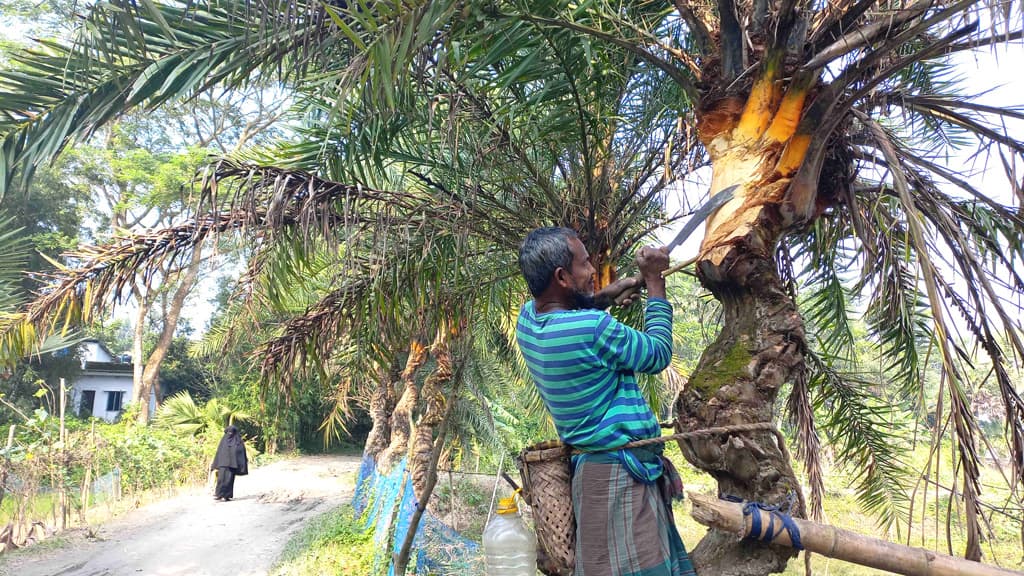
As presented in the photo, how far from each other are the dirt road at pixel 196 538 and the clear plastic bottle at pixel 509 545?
6694 mm

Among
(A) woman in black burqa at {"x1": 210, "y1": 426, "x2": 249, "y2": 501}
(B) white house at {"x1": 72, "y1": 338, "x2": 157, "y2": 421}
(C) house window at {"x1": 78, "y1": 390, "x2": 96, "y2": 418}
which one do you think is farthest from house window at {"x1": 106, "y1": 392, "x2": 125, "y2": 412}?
(A) woman in black burqa at {"x1": 210, "y1": 426, "x2": 249, "y2": 501}

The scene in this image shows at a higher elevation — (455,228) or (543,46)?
(543,46)

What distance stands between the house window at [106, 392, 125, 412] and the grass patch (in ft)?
64.6

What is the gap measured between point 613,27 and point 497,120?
826 mm

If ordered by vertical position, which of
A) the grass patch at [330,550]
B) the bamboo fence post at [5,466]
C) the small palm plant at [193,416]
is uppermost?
the small palm plant at [193,416]

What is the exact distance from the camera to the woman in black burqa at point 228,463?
12.9 m

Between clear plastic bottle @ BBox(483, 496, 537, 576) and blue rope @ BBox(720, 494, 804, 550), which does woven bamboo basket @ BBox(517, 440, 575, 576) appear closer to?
clear plastic bottle @ BBox(483, 496, 537, 576)

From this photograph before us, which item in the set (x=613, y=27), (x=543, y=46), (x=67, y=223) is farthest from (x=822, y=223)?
(x=67, y=223)

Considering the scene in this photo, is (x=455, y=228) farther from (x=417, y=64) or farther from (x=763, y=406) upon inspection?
(x=763, y=406)

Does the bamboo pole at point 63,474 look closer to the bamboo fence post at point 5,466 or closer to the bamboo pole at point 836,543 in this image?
the bamboo fence post at point 5,466

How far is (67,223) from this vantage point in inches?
705

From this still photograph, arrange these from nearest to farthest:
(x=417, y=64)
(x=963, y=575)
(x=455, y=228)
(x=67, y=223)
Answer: (x=963, y=575) < (x=417, y=64) < (x=455, y=228) < (x=67, y=223)

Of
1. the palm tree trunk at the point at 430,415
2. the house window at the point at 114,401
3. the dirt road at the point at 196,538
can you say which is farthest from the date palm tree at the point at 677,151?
the house window at the point at 114,401

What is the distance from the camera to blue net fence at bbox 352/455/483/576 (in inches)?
260
